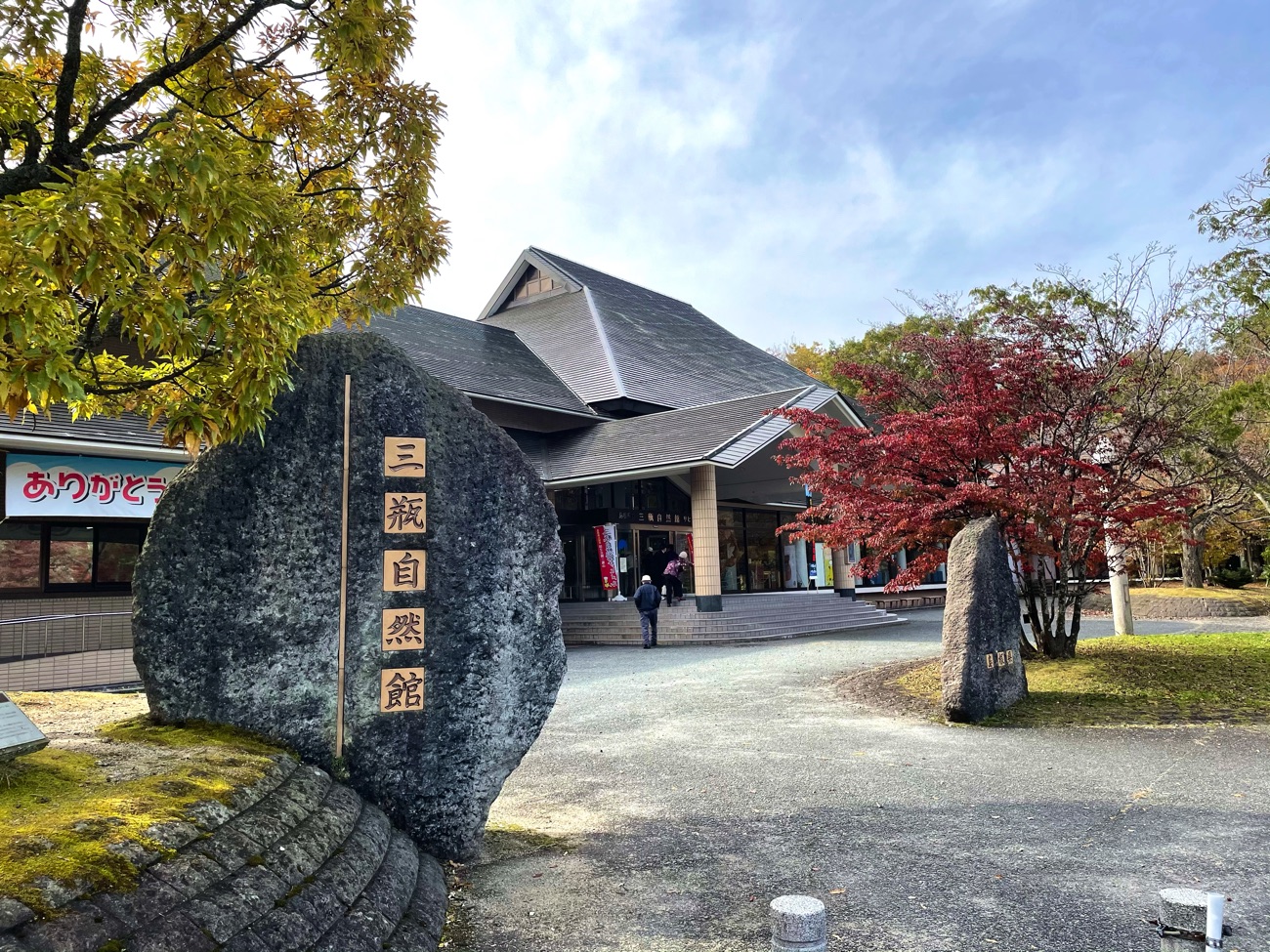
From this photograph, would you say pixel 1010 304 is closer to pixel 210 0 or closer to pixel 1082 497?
pixel 1082 497

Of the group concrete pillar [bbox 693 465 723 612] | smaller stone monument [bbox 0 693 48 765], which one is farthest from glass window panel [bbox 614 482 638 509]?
Answer: smaller stone monument [bbox 0 693 48 765]

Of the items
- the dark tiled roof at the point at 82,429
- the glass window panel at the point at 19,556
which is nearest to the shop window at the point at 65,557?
the glass window panel at the point at 19,556

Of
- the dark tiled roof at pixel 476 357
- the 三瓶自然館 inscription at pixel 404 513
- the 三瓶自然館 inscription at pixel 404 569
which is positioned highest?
the dark tiled roof at pixel 476 357

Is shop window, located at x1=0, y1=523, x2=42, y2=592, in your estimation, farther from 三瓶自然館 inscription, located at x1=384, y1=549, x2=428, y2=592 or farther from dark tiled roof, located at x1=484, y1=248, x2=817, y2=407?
dark tiled roof, located at x1=484, y1=248, x2=817, y2=407

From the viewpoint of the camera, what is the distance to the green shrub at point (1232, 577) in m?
30.3

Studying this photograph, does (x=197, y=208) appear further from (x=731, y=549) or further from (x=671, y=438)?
(x=731, y=549)

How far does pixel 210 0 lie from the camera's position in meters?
4.82

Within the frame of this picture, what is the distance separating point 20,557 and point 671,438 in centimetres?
1220

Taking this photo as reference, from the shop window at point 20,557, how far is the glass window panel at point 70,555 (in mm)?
194

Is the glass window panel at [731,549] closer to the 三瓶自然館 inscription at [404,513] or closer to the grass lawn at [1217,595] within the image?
the grass lawn at [1217,595]

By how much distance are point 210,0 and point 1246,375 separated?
66.0 ft

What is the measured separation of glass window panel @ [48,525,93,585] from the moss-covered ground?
35.8ft

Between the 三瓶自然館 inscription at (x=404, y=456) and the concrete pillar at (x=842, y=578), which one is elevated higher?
the 三瓶自然館 inscription at (x=404, y=456)

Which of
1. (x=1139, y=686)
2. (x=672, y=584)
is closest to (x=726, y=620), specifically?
(x=672, y=584)
